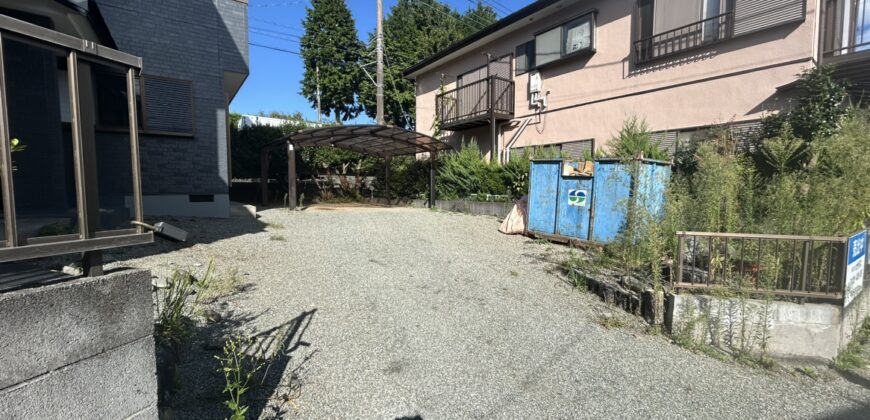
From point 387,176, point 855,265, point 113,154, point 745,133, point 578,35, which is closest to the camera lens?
point 855,265

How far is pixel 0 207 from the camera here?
147 centimetres

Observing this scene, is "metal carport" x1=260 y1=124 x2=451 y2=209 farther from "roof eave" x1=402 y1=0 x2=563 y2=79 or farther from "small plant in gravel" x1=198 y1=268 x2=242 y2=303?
"small plant in gravel" x1=198 y1=268 x2=242 y2=303

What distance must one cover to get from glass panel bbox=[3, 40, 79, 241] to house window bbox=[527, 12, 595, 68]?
10.5 metres

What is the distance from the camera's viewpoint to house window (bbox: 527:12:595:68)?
1038cm

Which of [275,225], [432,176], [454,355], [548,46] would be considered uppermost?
[548,46]

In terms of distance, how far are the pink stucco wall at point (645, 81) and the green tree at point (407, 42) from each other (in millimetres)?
15871

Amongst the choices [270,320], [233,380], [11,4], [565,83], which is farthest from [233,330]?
[565,83]

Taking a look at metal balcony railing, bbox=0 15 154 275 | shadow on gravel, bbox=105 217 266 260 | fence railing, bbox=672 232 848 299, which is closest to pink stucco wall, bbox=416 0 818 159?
fence railing, bbox=672 232 848 299

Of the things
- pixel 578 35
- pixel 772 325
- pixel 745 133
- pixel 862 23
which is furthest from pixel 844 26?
pixel 772 325

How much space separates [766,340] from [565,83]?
29.8ft

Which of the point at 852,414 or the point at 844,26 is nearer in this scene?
the point at 852,414

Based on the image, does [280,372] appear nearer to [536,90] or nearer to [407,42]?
[536,90]

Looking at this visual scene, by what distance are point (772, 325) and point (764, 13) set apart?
6570 millimetres

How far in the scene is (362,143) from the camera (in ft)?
46.8
